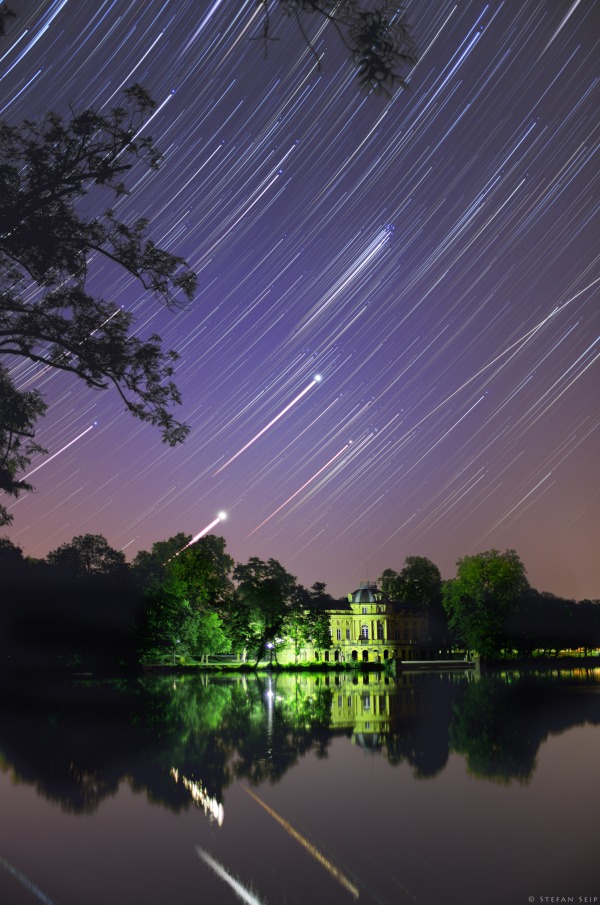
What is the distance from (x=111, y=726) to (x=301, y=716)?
591 centimetres

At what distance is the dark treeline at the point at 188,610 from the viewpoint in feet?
167

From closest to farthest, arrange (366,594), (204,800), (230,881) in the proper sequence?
1. (230,881)
2. (204,800)
3. (366,594)

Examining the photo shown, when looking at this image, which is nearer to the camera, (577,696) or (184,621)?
(577,696)

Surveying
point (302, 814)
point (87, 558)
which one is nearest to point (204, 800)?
point (302, 814)

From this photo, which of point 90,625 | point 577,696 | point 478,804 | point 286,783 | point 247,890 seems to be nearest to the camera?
point 247,890

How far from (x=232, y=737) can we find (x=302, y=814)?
8.15 meters

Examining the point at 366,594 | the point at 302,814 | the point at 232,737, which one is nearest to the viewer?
the point at 302,814

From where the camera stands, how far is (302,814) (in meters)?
9.98

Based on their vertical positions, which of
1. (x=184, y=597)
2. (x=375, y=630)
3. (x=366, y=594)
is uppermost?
(x=366, y=594)

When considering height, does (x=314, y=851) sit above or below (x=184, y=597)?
below

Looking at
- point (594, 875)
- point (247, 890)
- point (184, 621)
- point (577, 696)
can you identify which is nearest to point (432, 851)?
point (594, 875)

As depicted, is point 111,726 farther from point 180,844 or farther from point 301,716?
point 180,844

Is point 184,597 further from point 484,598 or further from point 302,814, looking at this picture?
point 302,814

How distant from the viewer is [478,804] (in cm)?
1029
